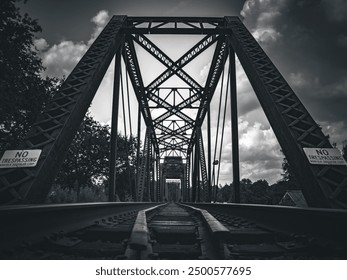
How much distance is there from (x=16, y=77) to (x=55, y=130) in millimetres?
7219

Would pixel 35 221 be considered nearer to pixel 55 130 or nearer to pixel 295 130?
pixel 55 130

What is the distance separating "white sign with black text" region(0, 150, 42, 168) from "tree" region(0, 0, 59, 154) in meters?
6.08

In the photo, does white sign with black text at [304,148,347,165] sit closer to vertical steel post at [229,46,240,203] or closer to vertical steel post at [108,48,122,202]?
vertical steel post at [229,46,240,203]

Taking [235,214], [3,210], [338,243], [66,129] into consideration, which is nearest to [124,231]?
[3,210]

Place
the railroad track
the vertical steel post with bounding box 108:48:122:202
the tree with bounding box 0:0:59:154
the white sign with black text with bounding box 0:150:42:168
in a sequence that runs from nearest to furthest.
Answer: the railroad track
the white sign with black text with bounding box 0:150:42:168
the vertical steel post with bounding box 108:48:122:202
the tree with bounding box 0:0:59:154

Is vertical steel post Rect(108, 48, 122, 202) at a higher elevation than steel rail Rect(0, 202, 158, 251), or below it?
higher

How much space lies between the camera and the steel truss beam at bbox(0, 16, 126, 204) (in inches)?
132

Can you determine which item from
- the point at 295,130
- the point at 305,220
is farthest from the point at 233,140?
the point at 305,220

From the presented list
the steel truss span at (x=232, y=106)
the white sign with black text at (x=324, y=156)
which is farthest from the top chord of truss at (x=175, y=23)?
the white sign with black text at (x=324, y=156)

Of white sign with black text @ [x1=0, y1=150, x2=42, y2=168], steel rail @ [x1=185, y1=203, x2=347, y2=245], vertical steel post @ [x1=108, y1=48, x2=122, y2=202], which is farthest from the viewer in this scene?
vertical steel post @ [x1=108, y1=48, x2=122, y2=202]

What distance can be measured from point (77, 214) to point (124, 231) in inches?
37.6

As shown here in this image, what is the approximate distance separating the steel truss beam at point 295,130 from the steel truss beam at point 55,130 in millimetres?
3941

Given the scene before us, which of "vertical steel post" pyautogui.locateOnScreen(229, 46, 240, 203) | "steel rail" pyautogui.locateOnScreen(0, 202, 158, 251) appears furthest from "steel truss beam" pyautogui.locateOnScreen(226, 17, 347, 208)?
"steel rail" pyautogui.locateOnScreen(0, 202, 158, 251)
